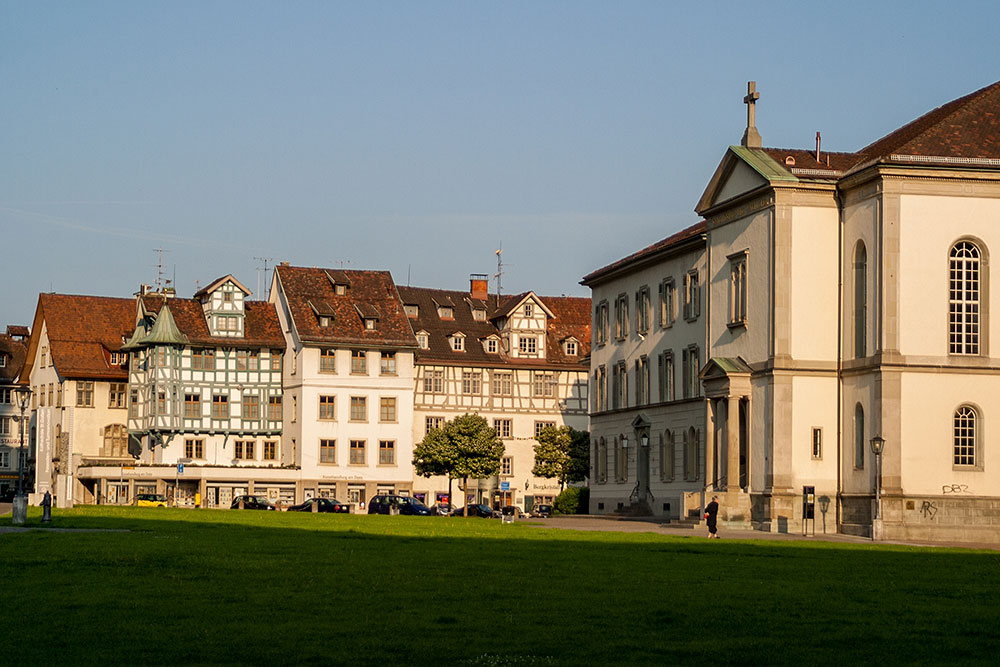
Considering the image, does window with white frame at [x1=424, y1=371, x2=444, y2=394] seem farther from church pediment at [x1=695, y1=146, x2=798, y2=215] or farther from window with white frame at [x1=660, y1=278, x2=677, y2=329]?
church pediment at [x1=695, y1=146, x2=798, y2=215]

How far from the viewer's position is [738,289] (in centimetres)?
6606

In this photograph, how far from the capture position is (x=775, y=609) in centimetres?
2230

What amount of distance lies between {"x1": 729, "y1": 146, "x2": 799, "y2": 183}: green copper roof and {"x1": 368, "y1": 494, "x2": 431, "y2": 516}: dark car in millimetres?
35901

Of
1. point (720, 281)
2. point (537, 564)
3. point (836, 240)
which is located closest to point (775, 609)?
point (537, 564)

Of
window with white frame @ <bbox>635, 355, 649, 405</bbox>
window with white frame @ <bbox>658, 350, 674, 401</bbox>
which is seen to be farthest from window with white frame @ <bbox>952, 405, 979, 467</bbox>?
window with white frame @ <bbox>635, 355, 649, 405</bbox>

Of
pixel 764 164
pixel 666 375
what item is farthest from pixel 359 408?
pixel 764 164

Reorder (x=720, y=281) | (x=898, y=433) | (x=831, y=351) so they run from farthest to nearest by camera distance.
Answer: (x=720, y=281), (x=831, y=351), (x=898, y=433)

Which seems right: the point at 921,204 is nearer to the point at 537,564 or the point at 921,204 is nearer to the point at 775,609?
the point at 537,564

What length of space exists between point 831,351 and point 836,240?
4198 mm

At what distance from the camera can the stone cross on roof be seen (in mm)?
67569

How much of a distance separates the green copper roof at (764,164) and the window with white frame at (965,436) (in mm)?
10613

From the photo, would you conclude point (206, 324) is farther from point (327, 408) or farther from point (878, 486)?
point (878, 486)

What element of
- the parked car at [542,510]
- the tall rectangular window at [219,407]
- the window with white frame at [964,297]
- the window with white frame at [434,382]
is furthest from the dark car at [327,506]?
the window with white frame at [964,297]

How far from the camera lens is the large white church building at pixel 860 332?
58.4 meters
